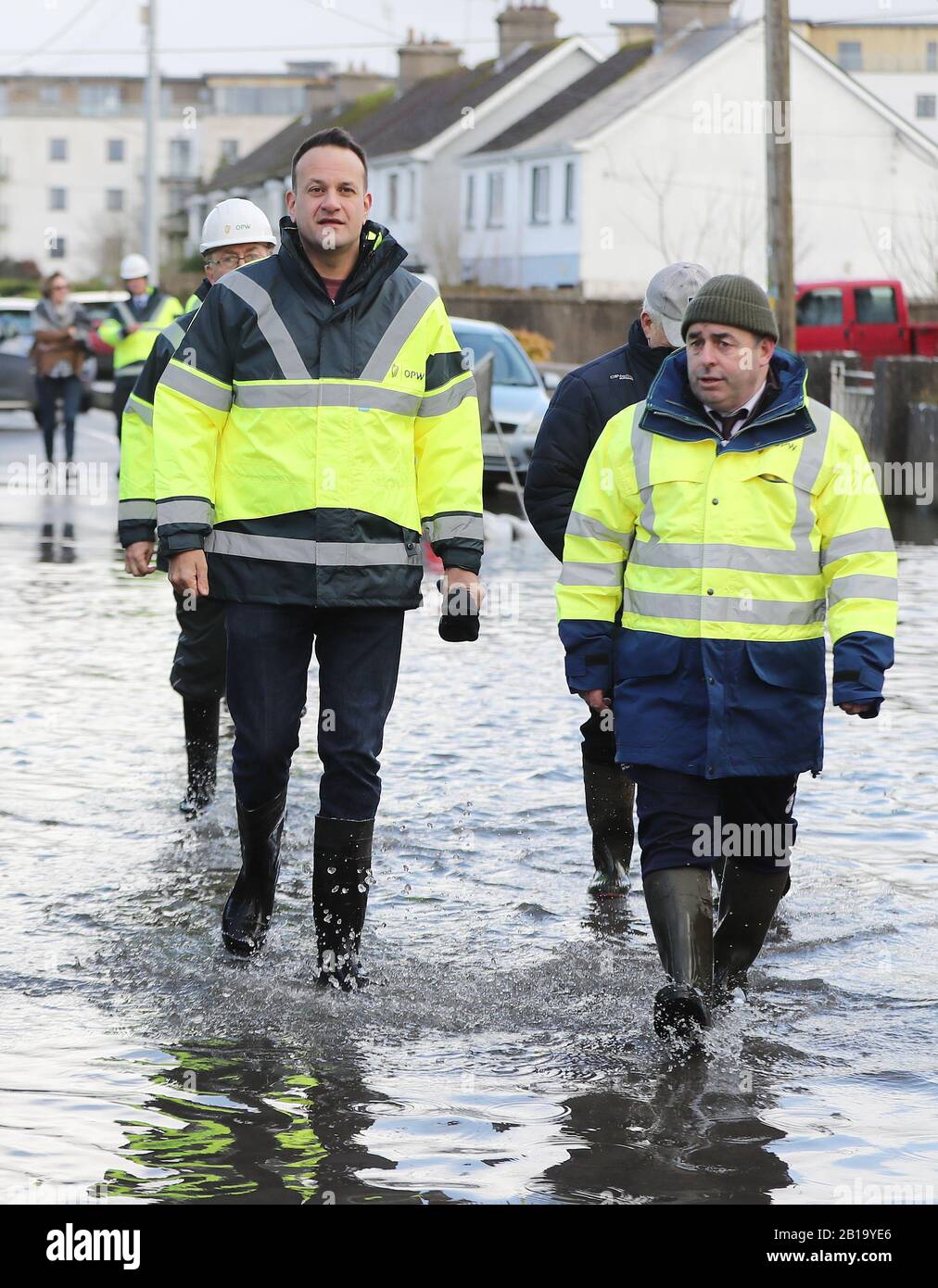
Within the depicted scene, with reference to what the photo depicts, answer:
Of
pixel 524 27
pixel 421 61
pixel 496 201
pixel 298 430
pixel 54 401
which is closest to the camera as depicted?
pixel 298 430

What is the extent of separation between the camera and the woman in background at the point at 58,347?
19.8 meters

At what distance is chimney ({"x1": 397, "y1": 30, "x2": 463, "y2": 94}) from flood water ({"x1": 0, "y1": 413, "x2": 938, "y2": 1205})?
63251 mm

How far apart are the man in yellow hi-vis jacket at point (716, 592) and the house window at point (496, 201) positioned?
2173 inches

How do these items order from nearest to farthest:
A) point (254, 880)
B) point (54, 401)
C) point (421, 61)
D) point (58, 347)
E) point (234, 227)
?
point (254, 880), point (234, 227), point (58, 347), point (54, 401), point (421, 61)

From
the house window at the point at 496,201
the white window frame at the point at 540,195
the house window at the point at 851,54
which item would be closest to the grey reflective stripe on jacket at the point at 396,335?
the white window frame at the point at 540,195

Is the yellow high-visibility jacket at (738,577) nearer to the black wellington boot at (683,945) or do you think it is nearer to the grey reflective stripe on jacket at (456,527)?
the black wellington boot at (683,945)

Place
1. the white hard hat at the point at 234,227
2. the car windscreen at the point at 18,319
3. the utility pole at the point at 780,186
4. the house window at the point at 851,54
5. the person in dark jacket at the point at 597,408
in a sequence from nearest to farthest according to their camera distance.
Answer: the person in dark jacket at the point at 597,408
the white hard hat at the point at 234,227
the utility pole at the point at 780,186
the car windscreen at the point at 18,319
the house window at the point at 851,54

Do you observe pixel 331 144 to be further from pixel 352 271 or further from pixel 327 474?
pixel 327 474

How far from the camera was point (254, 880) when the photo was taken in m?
5.66

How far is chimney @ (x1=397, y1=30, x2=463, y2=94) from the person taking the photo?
69.5 meters

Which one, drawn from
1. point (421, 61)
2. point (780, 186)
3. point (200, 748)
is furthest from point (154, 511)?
point (421, 61)

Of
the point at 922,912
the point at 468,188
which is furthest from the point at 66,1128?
the point at 468,188

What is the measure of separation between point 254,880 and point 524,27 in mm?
61262
